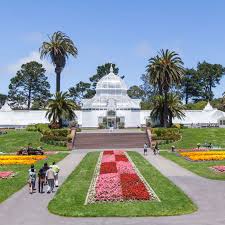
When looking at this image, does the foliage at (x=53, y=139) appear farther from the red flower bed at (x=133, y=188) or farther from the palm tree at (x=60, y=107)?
the red flower bed at (x=133, y=188)

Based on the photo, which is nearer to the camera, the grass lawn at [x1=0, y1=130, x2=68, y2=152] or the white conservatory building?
the grass lawn at [x1=0, y1=130, x2=68, y2=152]

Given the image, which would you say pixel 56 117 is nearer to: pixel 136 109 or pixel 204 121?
pixel 136 109

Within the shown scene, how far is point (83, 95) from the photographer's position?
153 meters

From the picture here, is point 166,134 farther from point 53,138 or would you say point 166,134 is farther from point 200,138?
point 53,138

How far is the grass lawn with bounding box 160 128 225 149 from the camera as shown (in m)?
68.6

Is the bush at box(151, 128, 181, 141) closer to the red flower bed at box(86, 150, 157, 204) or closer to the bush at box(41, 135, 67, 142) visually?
the bush at box(41, 135, 67, 142)

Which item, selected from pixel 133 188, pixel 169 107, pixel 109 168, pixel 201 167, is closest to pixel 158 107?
pixel 169 107

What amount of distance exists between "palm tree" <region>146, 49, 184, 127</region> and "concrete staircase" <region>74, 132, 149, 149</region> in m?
9.03

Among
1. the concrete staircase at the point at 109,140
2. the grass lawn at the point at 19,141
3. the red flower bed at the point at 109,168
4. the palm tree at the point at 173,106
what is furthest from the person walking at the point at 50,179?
the palm tree at the point at 173,106

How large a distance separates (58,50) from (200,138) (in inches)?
1248

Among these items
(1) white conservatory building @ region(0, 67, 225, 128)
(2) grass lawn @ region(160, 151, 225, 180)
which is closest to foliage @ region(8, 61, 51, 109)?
(1) white conservatory building @ region(0, 67, 225, 128)

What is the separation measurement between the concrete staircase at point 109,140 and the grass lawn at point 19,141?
437 cm

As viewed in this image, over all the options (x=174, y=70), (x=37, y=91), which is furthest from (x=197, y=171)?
(x=37, y=91)

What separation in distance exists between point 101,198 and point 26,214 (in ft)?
14.2
